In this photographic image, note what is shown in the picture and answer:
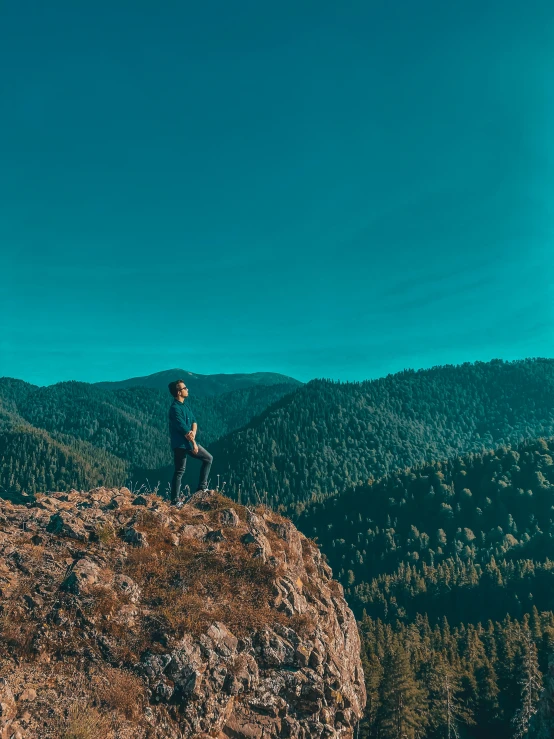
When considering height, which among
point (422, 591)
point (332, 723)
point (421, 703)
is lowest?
point (422, 591)

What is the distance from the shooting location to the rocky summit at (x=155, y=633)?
34.4 ft

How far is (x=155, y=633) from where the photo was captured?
1223 cm

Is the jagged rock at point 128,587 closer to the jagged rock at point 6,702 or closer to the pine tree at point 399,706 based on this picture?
the jagged rock at point 6,702

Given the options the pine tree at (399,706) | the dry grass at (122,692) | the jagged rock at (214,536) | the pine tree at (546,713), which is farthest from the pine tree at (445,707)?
the dry grass at (122,692)

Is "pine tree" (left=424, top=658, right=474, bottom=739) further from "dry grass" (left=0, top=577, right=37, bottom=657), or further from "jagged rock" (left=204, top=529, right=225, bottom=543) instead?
"dry grass" (left=0, top=577, right=37, bottom=657)

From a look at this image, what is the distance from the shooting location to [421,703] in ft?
184

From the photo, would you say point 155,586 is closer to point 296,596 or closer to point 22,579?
point 22,579

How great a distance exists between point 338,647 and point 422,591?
187045 millimetres

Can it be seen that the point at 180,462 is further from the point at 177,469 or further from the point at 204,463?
the point at 204,463

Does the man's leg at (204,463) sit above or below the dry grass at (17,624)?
above

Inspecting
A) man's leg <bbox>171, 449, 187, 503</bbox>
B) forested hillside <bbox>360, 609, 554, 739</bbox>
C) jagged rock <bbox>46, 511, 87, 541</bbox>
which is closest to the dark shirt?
man's leg <bbox>171, 449, 187, 503</bbox>

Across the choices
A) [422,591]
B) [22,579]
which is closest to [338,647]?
[22,579]

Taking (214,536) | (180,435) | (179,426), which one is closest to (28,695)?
(214,536)

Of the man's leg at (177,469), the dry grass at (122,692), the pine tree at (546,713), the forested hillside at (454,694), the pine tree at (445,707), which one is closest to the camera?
the dry grass at (122,692)
